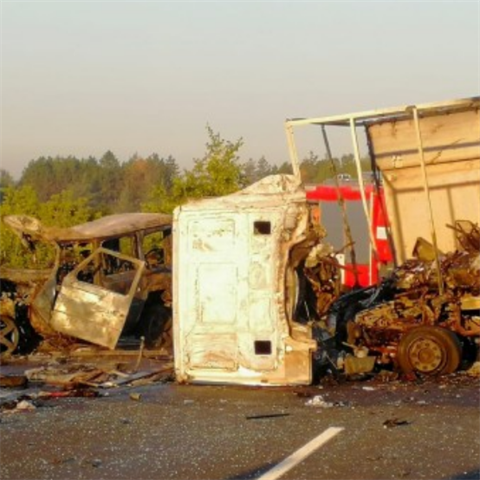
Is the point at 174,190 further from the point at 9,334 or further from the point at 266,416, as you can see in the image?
the point at 266,416

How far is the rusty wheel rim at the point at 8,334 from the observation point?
62.2ft

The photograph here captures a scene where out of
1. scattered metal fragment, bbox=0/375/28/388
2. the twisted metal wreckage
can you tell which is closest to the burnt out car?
the twisted metal wreckage

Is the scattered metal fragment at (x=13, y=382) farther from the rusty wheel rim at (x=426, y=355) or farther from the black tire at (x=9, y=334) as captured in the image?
the black tire at (x=9, y=334)

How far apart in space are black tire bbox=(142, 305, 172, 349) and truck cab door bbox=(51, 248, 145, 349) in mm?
740

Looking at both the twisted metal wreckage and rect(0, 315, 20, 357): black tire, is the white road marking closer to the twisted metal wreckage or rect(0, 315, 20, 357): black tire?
the twisted metal wreckage

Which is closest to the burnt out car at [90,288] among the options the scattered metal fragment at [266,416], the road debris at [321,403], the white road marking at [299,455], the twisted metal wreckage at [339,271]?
the twisted metal wreckage at [339,271]

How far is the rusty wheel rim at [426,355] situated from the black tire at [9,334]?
7.61 meters

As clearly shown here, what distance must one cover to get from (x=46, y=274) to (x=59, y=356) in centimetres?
157

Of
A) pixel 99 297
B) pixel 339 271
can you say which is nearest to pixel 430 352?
pixel 339 271

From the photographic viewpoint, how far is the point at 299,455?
8.92m

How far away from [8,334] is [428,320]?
7810 mm

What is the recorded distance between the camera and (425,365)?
13641 mm

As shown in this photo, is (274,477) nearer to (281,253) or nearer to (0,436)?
(0,436)

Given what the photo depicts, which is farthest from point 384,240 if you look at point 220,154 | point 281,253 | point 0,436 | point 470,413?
point 220,154
